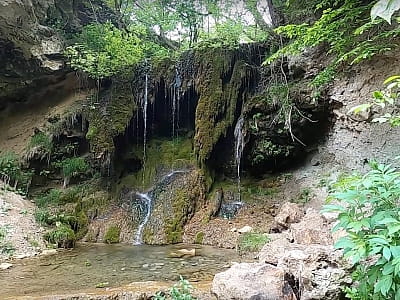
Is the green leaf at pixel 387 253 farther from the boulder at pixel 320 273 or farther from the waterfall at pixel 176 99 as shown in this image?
the waterfall at pixel 176 99

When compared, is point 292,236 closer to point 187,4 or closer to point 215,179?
point 215,179

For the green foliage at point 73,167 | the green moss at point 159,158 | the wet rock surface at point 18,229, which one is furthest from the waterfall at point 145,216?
the wet rock surface at point 18,229

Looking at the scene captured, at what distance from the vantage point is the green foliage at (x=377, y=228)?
6.08 ft

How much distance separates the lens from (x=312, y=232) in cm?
540

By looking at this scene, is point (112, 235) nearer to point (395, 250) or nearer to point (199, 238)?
point (199, 238)

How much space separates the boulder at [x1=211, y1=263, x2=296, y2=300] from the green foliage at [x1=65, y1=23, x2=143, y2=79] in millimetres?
8387

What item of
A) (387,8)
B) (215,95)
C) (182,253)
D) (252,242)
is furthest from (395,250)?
(215,95)

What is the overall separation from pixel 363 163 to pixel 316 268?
173 inches

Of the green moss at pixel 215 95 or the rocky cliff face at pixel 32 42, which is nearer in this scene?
the rocky cliff face at pixel 32 42

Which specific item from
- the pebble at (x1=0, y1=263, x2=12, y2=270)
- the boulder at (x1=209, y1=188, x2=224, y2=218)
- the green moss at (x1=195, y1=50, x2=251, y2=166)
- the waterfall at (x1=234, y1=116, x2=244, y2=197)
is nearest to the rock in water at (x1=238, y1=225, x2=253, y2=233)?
the boulder at (x1=209, y1=188, x2=224, y2=218)

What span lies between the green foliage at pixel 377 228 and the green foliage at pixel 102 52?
31.4 ft

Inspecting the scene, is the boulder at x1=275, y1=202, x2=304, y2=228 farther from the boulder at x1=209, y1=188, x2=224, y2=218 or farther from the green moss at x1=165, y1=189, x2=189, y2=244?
the green moss at x1=165, y1=189, x2=189, y2=244

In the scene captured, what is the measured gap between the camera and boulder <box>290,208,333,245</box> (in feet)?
17.0

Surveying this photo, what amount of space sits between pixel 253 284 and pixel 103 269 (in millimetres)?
3070
